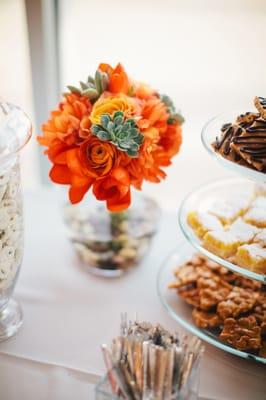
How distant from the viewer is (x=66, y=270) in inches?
39.7

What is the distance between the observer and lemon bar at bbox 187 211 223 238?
0.80 m

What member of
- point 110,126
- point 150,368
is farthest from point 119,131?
point 150,368

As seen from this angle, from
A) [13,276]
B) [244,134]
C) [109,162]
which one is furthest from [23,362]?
[244,134]

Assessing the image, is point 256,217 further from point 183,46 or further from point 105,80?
point 183,46

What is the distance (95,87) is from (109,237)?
0.33 metres

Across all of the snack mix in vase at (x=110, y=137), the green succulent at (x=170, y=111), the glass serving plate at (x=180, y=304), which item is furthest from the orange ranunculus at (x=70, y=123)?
the glass serving plate at (x=180, y=304)

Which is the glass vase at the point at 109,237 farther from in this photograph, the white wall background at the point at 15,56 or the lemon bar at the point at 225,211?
the white wall background at the point at 15,56

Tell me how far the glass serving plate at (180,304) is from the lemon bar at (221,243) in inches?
6.0

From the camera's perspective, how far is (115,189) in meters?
0.75

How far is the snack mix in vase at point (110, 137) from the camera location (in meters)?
0.71

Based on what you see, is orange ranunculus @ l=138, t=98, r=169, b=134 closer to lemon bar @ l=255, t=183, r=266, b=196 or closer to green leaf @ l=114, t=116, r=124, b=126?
green leaf @ l=114, t=116, r=124, b=126

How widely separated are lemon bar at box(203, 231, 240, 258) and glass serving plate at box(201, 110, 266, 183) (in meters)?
0.13

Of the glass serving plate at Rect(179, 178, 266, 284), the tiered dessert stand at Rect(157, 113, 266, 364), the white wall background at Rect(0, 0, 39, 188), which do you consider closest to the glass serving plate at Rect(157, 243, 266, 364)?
the tiered dessert stand at Rect(157, 113, 266, 364)

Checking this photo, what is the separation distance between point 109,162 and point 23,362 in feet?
1.19
